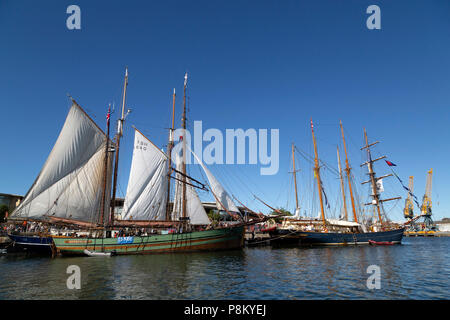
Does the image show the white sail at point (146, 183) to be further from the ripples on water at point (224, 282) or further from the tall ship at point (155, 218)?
the ripples on water at point (224, 282)

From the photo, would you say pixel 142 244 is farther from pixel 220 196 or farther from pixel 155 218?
pixel 220 196

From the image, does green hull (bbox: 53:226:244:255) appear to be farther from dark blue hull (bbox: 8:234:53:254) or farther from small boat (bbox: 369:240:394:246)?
small boat (bbox: 369:240:394:246)

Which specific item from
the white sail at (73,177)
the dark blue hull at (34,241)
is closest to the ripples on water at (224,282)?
the white sail at (73,177)

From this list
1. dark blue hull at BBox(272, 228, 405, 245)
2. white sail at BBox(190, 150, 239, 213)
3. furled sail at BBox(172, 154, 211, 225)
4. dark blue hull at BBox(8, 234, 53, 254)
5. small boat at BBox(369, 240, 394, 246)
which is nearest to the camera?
dark blue hull at BBox(8, 234, 53, 254)

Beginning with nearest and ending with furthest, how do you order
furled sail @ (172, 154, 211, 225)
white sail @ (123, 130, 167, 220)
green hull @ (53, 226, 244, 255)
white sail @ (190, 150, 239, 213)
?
green hull @ (53, 226, 244, 255)
white sail @ (190, 150, 239, 213)
white sail @ (123, 130, 167, 220)
furled sail @ (172, 154, 211, 225)

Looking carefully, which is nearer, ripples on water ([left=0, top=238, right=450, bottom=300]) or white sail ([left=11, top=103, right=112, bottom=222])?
ripples on water ([left=0, top=238, right=450, bottom=300])

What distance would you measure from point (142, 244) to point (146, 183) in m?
8.96

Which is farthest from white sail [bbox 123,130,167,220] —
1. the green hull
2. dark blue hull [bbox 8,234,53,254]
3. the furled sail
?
dark blue hull [bbox 8,234,53,254]

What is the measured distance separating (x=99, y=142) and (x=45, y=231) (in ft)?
50.5

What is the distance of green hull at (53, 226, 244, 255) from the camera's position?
103ft

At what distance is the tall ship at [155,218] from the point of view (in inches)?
1249

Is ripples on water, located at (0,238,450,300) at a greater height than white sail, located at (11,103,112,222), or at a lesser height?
lesser

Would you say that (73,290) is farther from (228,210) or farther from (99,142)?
(99,142)
